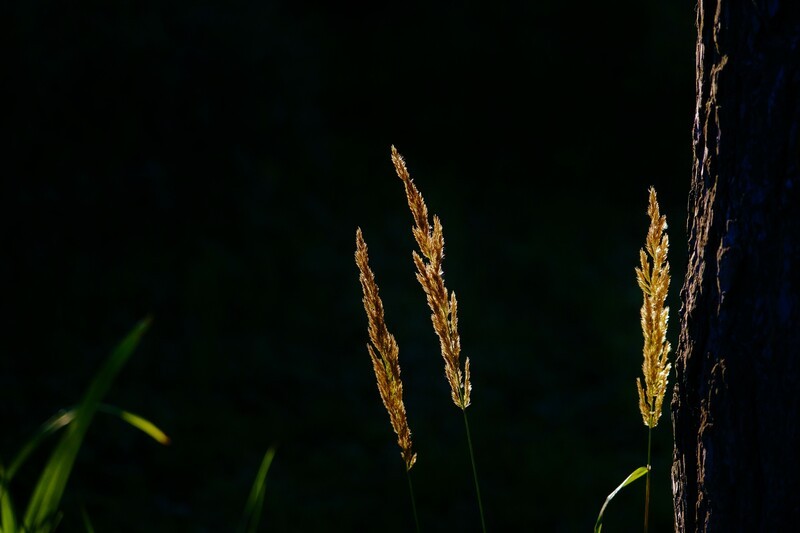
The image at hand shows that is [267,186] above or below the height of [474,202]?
below

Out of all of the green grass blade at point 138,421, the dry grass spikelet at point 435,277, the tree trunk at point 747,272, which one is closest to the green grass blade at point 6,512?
the green grass blade at point 138,421

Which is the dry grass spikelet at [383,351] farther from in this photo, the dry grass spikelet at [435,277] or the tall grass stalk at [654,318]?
the tall grass stalk at [654,318]

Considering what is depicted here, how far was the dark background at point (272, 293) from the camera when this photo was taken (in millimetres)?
4840

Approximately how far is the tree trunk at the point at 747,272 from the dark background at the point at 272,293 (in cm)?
304

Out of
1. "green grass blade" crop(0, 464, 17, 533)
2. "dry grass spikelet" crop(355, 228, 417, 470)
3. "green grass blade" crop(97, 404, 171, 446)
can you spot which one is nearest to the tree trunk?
"dry grass spikelet" crop(355, 228, 417, 470)

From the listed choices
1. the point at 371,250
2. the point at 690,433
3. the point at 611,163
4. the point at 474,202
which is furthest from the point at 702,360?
the point at 611,163

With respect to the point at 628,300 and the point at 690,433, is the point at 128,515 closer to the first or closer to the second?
the point at 690,433

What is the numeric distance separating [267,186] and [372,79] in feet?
10.1

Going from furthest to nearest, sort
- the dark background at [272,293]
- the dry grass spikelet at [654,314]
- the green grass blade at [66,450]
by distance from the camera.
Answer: the dark background at [272,293]
the dry grass spikelet at [654,314]
the green grass blade at [66,450]

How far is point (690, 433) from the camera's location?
5.87 feet

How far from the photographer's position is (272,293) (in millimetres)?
6559

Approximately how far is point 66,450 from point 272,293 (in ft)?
16.4

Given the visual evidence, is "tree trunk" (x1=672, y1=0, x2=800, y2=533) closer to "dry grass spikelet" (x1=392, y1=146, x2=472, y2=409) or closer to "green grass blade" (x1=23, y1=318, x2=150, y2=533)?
"dry grass spikelet" (x1=392, y1=146, x2=472, y2=409)

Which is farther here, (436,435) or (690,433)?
(436,435)
